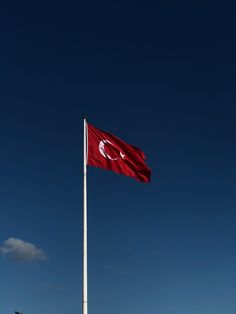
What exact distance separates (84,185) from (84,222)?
2.13 m

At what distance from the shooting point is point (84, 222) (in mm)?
37438

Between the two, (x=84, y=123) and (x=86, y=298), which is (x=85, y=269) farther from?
(x=84, y=123)

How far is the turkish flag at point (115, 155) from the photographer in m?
40.3

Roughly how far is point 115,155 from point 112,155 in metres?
0.19

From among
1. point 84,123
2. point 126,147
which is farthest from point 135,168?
point 84,123

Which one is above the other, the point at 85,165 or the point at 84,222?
the point at 85,165

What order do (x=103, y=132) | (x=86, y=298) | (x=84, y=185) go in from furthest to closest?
1. (x=103, y=132)
2. (x=84, y=185)
3. (x=86, y=298)

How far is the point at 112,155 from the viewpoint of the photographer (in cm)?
4078

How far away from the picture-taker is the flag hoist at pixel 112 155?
40094 mm

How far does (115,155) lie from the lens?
4088 cm

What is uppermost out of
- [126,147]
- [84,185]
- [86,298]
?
[126,147]

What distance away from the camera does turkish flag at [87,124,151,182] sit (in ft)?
132

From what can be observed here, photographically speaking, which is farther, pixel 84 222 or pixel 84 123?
pixel 84 123

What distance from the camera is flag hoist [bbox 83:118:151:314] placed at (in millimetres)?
40094
